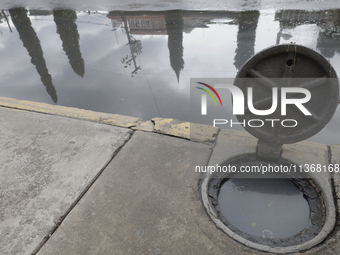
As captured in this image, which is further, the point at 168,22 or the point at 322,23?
the point at 168,22

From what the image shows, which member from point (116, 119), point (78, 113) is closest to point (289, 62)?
point (116, 119)

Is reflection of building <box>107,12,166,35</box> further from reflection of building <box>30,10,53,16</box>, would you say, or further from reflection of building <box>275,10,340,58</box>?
reflection of building <box>275,10,340,58</box>

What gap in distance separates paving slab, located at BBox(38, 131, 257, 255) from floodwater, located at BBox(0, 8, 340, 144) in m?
1.32

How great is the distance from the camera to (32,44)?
679 cm

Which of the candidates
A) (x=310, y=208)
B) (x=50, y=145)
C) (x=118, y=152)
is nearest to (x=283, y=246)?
(x=310, y=208)

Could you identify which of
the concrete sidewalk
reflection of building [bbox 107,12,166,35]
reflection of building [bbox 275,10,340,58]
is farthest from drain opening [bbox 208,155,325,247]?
reflection of building [bbox 107,12,166,35]

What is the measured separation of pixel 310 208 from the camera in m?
2.15

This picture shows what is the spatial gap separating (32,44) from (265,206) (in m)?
7.51

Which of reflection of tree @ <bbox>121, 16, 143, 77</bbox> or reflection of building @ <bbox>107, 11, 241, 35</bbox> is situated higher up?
reflection of building @ <bbox>107, 11, 241, 35</bbox>

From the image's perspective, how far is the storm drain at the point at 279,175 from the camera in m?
1.87

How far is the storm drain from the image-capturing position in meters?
1.87

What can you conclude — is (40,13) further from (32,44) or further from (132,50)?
(132,50)

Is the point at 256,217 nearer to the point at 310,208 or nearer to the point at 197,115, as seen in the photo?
the point at 310,208

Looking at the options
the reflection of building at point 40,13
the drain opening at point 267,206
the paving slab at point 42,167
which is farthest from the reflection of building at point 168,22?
the drain opening at point 267,206
